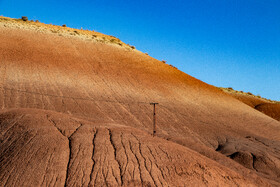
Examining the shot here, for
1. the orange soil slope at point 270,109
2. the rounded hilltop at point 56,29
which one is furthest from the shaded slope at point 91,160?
the orange soil slope at point 270,109

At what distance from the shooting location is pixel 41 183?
5.39 metres

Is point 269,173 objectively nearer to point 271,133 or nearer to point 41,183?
point 41,183

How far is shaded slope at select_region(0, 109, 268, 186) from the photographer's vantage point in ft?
18.5

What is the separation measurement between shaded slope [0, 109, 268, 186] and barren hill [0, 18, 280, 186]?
2 cm

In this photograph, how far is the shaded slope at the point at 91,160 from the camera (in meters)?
5.64

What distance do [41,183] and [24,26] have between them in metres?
31.5

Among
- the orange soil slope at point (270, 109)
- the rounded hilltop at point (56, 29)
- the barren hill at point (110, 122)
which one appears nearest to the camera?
the barren hill at point (110, 122)

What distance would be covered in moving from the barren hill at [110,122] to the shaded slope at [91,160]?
0.07 feet

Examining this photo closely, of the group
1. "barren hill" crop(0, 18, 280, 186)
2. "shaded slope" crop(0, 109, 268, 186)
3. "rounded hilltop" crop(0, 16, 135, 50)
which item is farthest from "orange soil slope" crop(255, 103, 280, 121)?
"shaded slope" crop(0, 109, 268, 186)

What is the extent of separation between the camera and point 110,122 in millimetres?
10859

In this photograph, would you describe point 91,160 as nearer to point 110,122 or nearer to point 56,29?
point 110,122

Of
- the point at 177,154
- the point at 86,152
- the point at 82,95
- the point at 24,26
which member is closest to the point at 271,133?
the point at 82,95

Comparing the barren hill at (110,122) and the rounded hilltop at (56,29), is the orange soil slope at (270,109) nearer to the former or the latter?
the barren hill at (110,122)

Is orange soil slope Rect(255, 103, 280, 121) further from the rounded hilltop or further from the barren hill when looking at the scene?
the rounded hilltop
